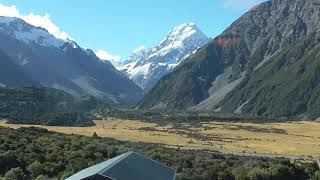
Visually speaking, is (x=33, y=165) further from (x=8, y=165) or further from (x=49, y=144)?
(x=49, y=144)

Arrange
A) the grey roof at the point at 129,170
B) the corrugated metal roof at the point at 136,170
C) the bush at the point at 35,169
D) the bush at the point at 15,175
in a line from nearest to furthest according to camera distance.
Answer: the grey roof at the point at 129,170, the corrugated metal roof at the point at 136,170, the bush at the point at 15,175, the bush at the point at 35,169

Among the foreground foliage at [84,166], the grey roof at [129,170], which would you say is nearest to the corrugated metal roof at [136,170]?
the grey roof at [129,170]

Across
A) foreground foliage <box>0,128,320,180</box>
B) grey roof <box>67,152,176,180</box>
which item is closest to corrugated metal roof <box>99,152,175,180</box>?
grey roof <box>67,152,176,180</box>

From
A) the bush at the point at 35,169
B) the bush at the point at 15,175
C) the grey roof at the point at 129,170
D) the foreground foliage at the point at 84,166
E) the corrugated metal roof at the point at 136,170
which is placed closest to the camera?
the grey roof at the point at 129,170

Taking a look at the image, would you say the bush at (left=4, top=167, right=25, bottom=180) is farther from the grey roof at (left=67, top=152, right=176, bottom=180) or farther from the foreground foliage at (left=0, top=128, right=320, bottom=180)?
the grey roof at (left=67, top=152, right=176, bottom=180)

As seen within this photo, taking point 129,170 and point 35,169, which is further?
point 35,169

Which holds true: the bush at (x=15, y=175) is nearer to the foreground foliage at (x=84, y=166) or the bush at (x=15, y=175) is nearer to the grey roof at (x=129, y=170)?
the foreground foliage at (x=84, y=166)

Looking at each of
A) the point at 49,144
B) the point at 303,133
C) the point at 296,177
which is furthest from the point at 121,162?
the point at 303,133

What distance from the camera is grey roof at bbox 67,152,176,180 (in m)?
34.6

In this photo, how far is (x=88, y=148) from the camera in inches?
2832

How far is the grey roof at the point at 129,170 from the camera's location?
34.6 metres

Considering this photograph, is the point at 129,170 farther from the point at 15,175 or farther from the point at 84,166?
the point at 84,166

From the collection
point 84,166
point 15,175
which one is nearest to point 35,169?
point 84,166

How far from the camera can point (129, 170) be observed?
119 ft
